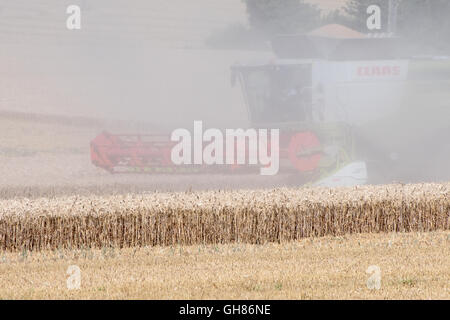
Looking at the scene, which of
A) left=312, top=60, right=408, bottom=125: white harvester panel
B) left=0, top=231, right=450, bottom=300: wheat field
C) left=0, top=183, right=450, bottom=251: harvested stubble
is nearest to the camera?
left=0, top=231, right=450, bottom=300: wheat field

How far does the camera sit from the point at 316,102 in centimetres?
2280

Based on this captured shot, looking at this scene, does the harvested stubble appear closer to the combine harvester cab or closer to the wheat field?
the wheat field

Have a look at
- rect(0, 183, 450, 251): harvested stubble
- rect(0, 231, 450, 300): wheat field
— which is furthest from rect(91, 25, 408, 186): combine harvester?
rect(0, 231, 450, 300): wheat field

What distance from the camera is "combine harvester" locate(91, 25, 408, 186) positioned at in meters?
22.8

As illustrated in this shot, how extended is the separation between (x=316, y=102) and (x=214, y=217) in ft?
28.6

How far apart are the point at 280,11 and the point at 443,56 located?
25.0ft

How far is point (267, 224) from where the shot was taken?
15.0 metres

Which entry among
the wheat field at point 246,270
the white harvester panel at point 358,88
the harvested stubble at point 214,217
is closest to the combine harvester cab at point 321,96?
the white harvester panel at point 358,88

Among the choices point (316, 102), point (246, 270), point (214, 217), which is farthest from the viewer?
point (316, 102)

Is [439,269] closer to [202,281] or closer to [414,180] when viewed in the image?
[202,281]

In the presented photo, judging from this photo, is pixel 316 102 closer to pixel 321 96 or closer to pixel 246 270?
pixel 321 96

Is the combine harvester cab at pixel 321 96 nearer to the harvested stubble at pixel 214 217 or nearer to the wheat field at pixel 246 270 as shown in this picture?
the harvested stubble at pixel 214 217

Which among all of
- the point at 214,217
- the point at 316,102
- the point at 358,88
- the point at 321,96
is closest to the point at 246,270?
the point at 214,217

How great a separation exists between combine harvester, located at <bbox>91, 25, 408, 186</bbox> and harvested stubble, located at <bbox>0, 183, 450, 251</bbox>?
6.70 meters
